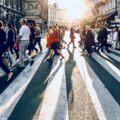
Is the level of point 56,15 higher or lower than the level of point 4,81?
higher

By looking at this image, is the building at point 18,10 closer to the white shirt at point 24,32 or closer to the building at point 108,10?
the building at point 108,10

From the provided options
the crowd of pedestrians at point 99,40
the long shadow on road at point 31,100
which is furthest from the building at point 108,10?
the long shadow on road at point 31,100

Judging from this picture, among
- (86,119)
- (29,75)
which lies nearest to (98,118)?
(86,119)

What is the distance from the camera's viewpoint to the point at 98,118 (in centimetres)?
573

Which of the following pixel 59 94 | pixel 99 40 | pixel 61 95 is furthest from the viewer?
pixel 99 40

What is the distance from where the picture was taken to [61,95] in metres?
7.60

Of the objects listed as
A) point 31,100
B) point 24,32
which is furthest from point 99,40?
point 31,100

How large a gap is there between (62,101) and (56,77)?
328cm

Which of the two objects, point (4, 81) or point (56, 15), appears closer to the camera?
point (4, 81)

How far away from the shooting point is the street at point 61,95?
6.01 m

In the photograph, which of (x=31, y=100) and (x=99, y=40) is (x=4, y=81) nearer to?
(x=31, y=100)

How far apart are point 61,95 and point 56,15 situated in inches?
6884

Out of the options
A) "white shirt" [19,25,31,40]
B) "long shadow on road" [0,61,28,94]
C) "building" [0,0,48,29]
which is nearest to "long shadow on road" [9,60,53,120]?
"long shadow on road" [0,61,28,94]

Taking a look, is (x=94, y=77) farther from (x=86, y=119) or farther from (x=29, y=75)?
(x=86, y=119)
